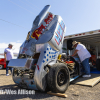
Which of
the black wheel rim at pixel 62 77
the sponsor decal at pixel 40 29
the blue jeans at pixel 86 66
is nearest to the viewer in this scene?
the black wheel rim at pixel 62 77

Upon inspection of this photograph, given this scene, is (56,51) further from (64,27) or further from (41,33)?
(64,27)

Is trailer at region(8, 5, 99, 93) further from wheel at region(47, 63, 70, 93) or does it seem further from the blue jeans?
the blue jeans

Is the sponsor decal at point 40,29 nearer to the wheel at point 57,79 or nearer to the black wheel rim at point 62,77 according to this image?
the wheel at point 57,79

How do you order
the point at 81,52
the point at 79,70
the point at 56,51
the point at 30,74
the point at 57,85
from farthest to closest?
the point at 81,52, the point at 79,70, the point at 56,51, the point at 30,74, the point at 57,85

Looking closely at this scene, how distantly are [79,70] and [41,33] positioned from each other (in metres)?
2.13

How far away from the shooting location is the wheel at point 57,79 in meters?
2.32

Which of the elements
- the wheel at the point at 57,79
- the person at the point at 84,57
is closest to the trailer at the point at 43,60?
the wheel at the point at 57,79

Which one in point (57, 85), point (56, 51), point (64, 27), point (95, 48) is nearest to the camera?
point (57, 85)

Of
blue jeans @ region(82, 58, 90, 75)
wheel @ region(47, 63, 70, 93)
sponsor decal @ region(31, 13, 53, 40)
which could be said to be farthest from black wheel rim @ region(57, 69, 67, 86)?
blue jeans @ region(82, 58, 90, 75)

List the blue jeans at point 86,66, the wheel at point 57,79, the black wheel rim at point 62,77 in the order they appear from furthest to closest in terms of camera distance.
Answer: the blue jeans at point 86,66, the black wheel rim at point 62,77, the wheel at point 57,79

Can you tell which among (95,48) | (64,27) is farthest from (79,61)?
(95,48)

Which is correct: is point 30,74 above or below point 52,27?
below

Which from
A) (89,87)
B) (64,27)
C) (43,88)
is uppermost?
(64,27)

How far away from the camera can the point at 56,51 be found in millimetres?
2830
